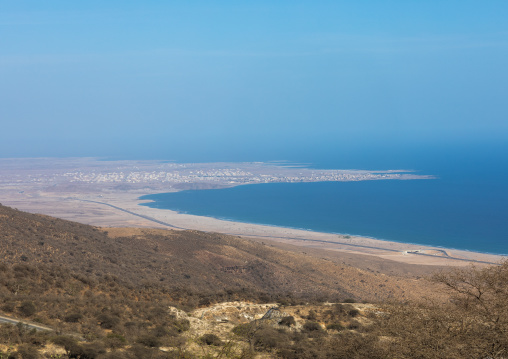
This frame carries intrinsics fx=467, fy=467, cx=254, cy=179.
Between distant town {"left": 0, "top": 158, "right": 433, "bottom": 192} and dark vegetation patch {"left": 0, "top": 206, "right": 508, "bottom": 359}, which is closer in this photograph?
dark vegetation patch {"left": 0, "top": 206, "right": 508, "bottom": 359}

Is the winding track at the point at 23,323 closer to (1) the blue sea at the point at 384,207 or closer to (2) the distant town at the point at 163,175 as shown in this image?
(1) the blue sea at the point at 384,207

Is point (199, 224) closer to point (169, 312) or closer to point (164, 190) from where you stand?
point (164, 190)

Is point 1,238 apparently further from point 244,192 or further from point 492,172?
point 492,172

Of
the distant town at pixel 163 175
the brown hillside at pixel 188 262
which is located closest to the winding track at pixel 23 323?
the brown hillside at pixel 188 262

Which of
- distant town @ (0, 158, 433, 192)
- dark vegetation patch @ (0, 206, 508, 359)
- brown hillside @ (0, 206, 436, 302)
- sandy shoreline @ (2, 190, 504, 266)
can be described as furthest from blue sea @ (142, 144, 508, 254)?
dark vegetation patch @ (0, 206, 508, 359)

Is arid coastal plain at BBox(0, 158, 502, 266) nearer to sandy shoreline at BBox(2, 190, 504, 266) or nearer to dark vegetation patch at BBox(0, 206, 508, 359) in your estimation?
→ sandy shoreline at BBox(2, 190, 504, 266)

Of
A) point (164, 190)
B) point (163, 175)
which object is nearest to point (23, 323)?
point (164, 190)
